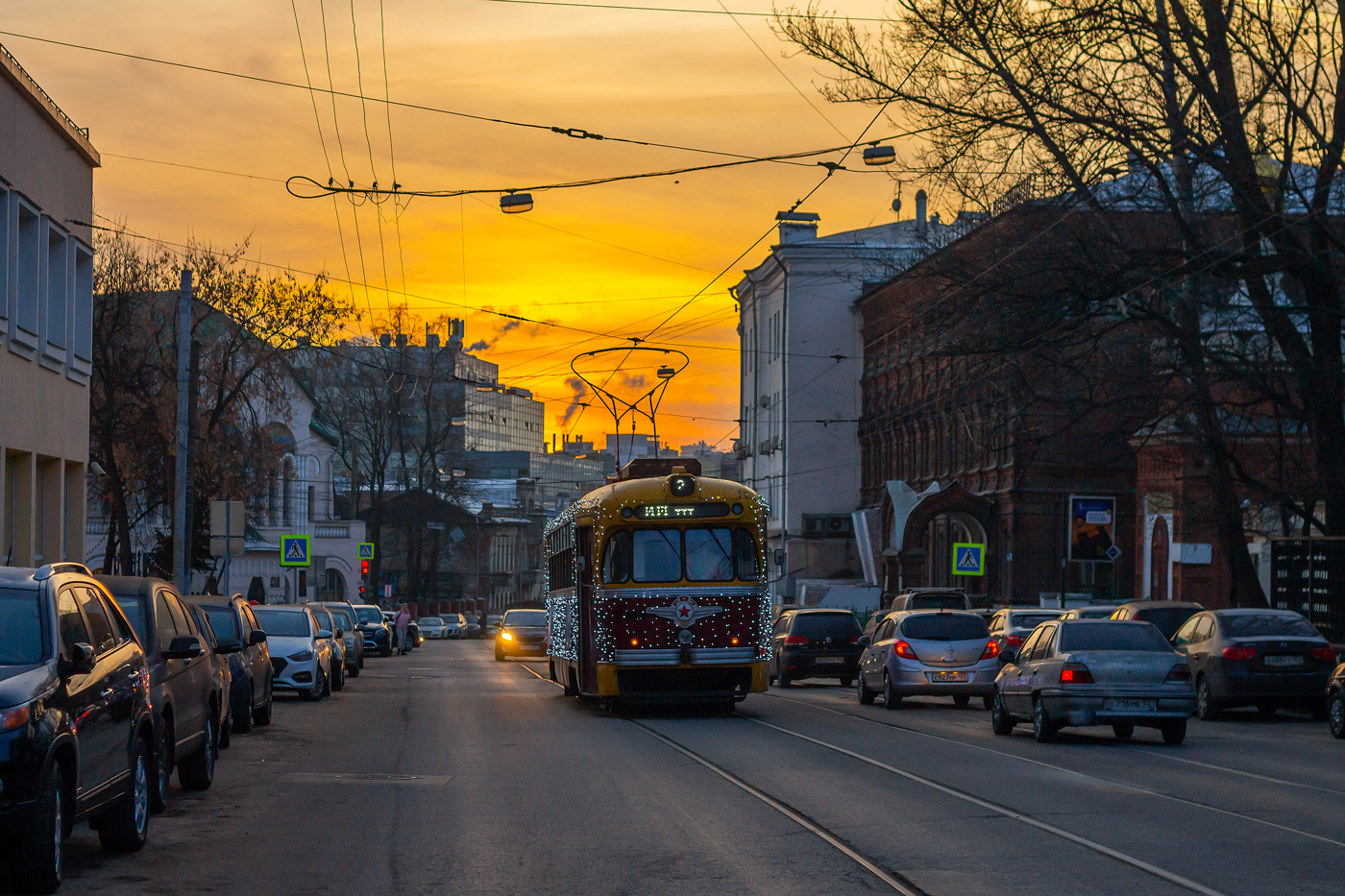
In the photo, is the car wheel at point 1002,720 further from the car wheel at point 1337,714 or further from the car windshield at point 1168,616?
the car windshield at point 1168,616

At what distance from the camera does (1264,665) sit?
22.1 m

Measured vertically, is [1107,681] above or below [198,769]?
above

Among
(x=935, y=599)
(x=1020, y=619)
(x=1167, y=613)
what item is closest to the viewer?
(x=1167, y=613)

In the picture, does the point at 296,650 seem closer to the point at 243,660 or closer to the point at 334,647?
the point at 334,647

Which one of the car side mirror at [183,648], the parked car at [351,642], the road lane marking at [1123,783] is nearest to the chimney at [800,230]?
the parked car at [351,642]

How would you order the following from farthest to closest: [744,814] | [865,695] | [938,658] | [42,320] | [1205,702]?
[865,695] → [42,320] → [938,658] → [1205,702] → [744,814]

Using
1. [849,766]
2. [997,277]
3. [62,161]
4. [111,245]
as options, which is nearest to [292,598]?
[111,245]

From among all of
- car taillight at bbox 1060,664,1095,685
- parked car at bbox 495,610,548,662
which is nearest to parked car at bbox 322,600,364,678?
→ parked car at bbox 495,610,548,662

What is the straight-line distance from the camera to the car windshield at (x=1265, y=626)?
2242cm

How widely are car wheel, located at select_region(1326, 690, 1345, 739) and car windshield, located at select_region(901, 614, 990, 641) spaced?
20.3ft

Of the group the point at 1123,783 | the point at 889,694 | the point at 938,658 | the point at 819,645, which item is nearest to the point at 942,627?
the point at 938,658

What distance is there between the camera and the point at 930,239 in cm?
2900

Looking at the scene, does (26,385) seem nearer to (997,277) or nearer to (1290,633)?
(997,277)

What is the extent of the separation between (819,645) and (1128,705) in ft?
49.8
